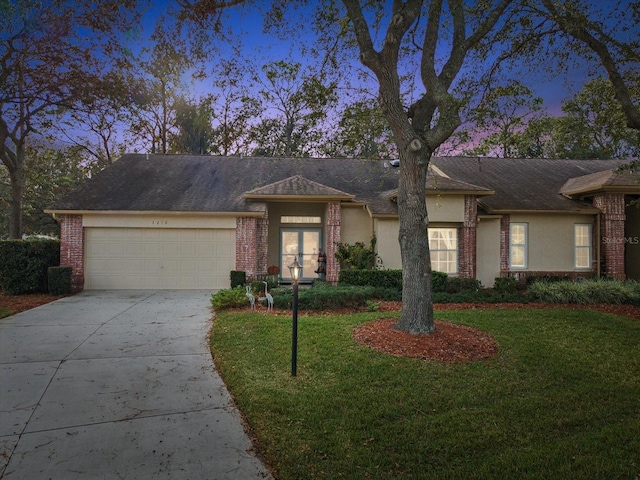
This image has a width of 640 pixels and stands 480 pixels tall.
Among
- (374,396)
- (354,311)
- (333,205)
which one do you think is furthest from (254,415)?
(333,205)

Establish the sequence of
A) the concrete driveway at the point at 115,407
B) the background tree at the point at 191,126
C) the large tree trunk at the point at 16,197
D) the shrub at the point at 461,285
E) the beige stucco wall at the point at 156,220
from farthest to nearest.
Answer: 1. the background tree at the point at 191,126
2. the large tree trunk at the point at 16,197
3. the beige stucco wall at the point at 156,220
4. the shrub at the point at 461,285
5. the concrete driveway at the point at 115,407

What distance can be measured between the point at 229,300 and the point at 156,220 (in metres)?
5.09

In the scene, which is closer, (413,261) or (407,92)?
(413,261)

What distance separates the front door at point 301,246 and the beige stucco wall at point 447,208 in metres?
4.25

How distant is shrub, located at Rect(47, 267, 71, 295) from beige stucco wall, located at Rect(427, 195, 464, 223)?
11635mm

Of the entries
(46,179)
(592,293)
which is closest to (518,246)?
(592,293)

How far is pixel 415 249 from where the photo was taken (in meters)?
6.28

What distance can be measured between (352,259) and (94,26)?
893cm

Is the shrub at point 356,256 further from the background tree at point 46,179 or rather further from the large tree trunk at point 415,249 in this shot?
the background tree at point 46,179

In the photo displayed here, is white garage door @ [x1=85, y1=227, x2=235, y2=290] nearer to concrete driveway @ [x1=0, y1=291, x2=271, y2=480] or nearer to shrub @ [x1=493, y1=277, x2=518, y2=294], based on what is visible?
concrete driveway @ [x1=0, y1=291, x2=271, y2=480]

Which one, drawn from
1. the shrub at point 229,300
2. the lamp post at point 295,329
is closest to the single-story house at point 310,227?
the shrub at point 229,300

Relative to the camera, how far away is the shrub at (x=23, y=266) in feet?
36.5

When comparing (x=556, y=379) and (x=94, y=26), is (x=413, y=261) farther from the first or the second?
(x=94, y=26)

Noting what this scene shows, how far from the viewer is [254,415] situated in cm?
372
